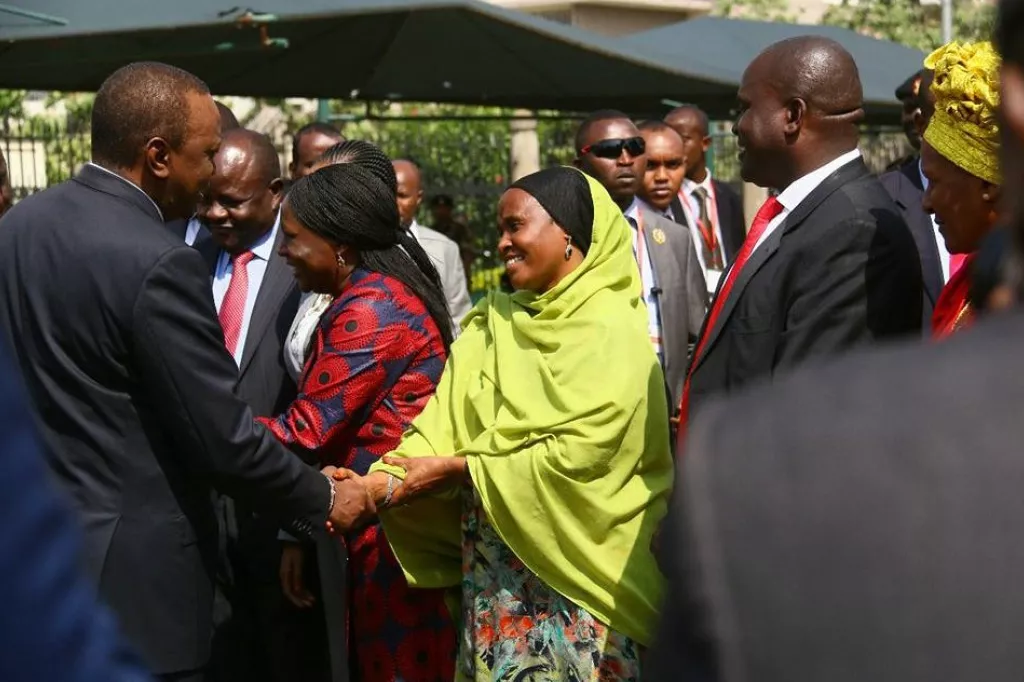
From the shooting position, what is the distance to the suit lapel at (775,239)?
4227mm

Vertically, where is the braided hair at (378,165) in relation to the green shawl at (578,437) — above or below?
above

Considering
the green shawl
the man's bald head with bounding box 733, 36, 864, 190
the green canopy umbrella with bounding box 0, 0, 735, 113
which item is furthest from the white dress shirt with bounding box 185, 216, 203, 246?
the man's bald head with bounding box 733, 36, 864, 190

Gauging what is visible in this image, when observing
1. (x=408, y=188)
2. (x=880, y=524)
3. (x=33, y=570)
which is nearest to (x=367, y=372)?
(x=33, y=570)

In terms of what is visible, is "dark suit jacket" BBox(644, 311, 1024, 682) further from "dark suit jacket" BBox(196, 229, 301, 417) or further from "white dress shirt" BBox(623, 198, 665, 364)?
"white dress shirt" BBox(623, 198, 665, 364)

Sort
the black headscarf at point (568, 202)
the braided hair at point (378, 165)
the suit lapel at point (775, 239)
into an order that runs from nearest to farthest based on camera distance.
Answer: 1. the suit lapel at point (775, 239)
2. the black headscarf at point (568, 202)
3. the braided hair at point (378, 165)

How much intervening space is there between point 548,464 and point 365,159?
4.55ft

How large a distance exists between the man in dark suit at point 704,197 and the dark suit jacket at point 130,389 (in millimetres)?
5769

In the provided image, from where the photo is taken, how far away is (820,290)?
406 cm

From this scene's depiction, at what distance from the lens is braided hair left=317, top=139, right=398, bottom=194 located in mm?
5349

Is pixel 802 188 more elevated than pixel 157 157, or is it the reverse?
pixel 802 188

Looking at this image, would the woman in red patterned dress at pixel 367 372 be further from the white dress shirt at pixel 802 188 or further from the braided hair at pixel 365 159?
the white dress shirt at pixel 802 188

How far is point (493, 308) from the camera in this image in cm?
503

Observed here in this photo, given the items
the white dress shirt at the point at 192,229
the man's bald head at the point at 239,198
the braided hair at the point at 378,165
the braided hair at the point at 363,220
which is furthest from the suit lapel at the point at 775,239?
the white dress shirt at the point at 192,229

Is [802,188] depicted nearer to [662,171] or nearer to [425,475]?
[425,475]
